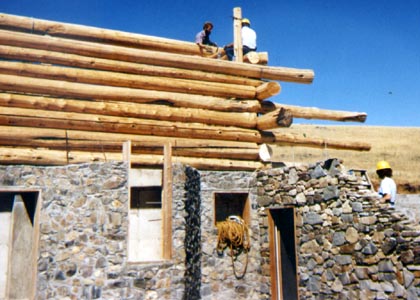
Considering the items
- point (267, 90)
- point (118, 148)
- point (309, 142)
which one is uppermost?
point (267, 90)

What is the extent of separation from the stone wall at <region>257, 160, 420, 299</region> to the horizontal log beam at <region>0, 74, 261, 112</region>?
2.35 m

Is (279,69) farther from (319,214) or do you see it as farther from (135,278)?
(135,278)

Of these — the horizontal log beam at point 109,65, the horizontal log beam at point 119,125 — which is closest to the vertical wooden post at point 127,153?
the horizontal log beam at point 119,125

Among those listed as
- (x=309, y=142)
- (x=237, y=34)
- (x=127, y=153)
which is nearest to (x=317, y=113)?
(x=309, y=142)

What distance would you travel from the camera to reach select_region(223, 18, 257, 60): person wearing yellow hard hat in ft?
45.9

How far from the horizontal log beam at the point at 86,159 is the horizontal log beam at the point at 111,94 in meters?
1.41

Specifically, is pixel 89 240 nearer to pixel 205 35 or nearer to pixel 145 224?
pixel 145 224

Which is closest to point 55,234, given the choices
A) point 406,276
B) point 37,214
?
point 37,214

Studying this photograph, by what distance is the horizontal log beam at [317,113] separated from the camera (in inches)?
533

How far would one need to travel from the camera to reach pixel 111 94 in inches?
457

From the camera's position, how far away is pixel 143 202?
37.6 ft

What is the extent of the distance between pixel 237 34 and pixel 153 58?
9.81ft

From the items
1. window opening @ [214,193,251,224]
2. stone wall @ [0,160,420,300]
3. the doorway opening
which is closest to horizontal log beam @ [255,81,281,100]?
stone wall @ [0,160,420,300]

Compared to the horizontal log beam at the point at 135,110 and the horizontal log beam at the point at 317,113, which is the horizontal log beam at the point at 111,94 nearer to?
the horizontal log beam at the point at 135,110
